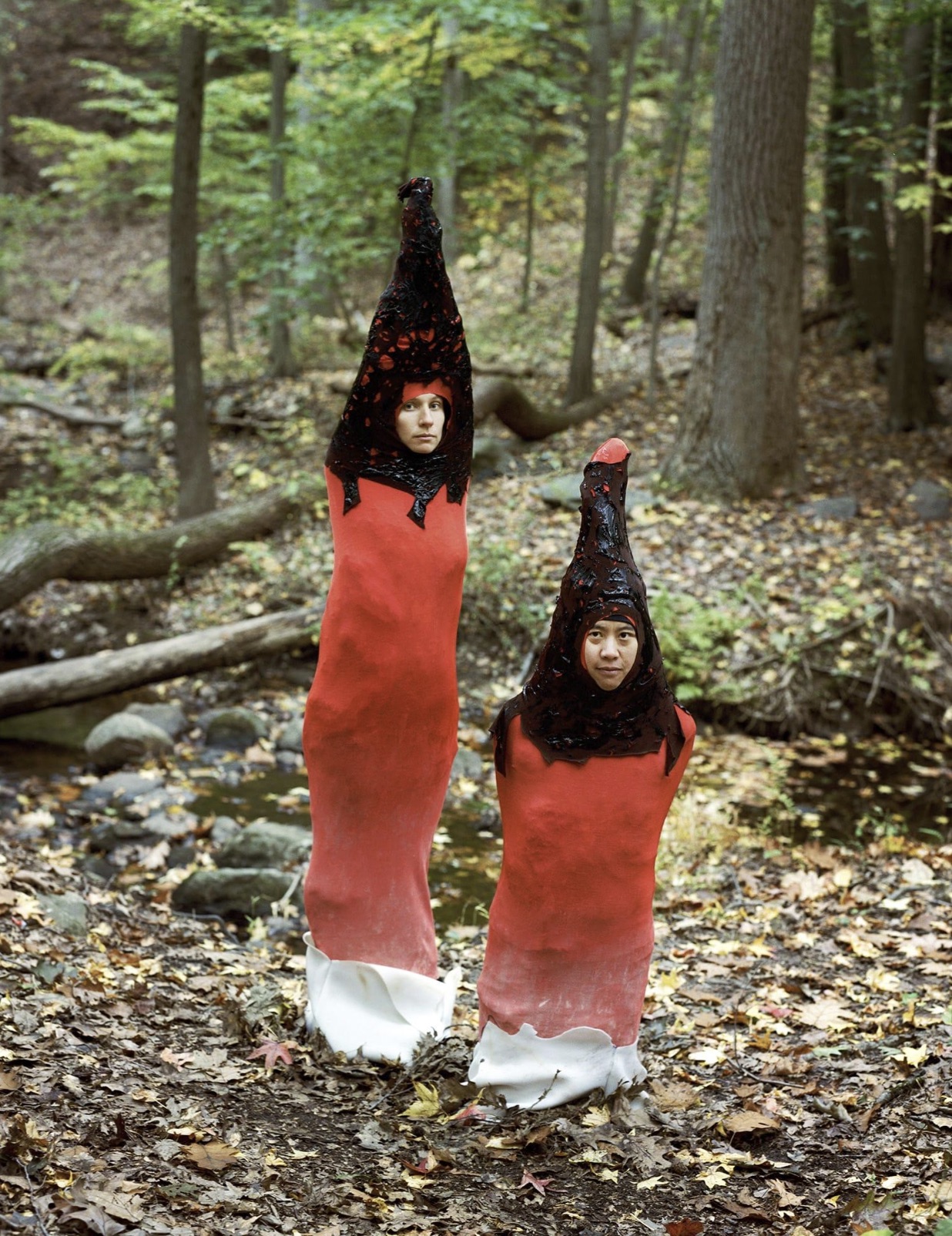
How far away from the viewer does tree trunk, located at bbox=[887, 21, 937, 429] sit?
11609 millimetres

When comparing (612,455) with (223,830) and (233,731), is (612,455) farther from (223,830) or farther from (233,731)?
(233,731)

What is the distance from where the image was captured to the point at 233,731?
8.41 m

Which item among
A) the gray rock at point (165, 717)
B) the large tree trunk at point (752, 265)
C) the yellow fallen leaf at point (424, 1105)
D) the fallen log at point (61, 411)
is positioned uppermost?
the large tree trunk at point (752, 265)

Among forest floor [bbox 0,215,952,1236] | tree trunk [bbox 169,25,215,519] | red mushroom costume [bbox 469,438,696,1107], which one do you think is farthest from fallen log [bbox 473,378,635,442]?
red mushroom costume [bbox 469,438,696,1107]

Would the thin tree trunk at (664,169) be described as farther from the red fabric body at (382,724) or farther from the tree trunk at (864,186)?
the red fabric body at (382,724)

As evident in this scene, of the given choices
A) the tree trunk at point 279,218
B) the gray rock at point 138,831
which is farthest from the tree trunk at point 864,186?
the gray rock at point 138,831

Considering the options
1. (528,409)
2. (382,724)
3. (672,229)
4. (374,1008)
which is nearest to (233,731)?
(374,1008)

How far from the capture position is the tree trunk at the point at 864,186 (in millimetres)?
12781

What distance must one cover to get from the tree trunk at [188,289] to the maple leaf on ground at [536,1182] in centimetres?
945

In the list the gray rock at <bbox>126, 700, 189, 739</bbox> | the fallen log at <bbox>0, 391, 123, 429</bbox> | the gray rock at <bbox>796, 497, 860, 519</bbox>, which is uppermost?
the fallen log at <bbox>0, 391, 123, 429</bbox>

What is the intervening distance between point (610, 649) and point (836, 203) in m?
13.9

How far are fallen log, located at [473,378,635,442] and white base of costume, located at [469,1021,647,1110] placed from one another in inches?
321

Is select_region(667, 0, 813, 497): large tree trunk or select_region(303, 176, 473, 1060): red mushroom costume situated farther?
select_region(667, 0, 813, 497): large tree trunk

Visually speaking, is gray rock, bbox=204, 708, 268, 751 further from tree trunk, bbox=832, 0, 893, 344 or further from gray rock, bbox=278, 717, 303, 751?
tree trunk, bbox=832, 0, 893, 344
